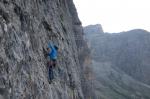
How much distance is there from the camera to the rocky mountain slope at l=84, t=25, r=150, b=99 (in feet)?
417

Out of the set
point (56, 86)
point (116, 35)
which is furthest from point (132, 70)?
point (56, 86)

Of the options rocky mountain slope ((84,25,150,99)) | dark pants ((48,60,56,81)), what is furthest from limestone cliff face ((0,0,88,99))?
rocky mountain slope ((84,25,150,99))

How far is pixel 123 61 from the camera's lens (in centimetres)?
16162

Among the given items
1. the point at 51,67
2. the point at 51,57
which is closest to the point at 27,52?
the point at 51,57

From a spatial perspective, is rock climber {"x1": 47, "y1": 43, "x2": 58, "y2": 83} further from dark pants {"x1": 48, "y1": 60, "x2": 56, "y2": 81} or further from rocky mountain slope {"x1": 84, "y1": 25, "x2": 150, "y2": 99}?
rocky mountain slope {"x1": 84, "y1": 25, "x2": 150, "y2": 99}

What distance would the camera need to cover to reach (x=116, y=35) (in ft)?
589

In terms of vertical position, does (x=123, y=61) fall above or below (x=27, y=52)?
below

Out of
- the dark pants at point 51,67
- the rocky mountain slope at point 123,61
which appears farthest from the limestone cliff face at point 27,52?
the rocky mountain slope at point 123,61

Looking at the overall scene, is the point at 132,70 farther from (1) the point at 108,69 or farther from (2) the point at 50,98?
(2) the point at 50,98

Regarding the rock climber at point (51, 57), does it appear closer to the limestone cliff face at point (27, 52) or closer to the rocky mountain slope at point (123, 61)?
the limestone cliff face at point (27, 52)

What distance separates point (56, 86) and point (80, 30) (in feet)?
124

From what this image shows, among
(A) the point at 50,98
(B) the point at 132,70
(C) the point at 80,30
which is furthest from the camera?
(B) the point at 132,70

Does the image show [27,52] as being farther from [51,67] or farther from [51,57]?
[51,67]

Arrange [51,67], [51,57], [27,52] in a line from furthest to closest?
[51,67] → [51,57] → [27,52]
